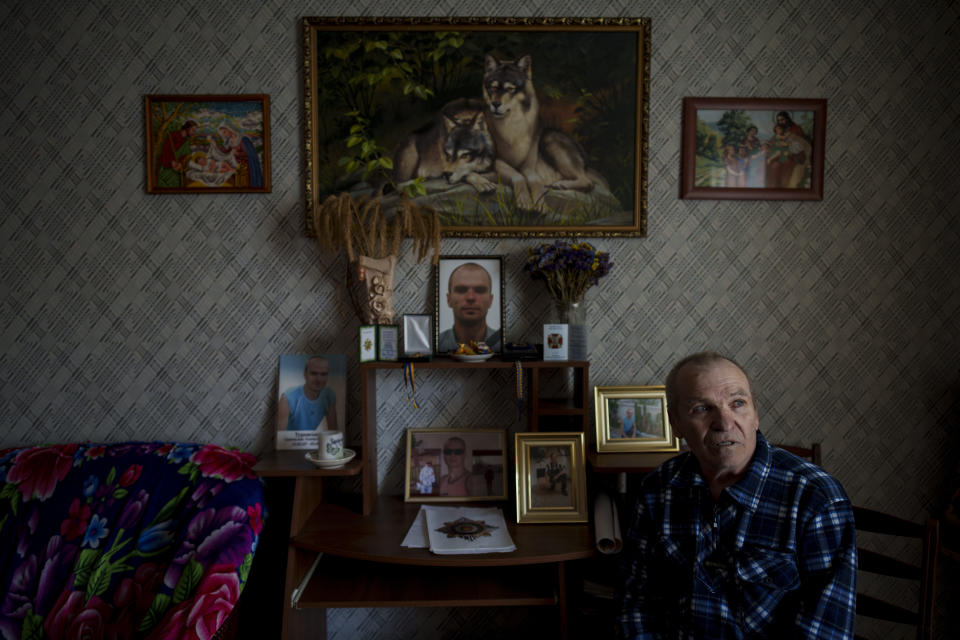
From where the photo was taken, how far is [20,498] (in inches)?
78.3

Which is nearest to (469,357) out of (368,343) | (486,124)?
(368,343)

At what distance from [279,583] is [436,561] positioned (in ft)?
3.21

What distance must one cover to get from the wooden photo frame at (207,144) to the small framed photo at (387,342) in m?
0.82

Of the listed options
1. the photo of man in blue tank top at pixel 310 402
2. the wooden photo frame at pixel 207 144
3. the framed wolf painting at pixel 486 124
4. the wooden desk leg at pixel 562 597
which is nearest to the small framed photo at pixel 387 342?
the photo of man in blue tank top at pixel 310 402

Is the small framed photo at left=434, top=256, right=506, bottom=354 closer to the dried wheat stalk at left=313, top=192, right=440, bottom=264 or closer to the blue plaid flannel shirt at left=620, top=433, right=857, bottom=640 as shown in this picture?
the dried wheat stalk at left=313, top=192, right=440, bottom=264

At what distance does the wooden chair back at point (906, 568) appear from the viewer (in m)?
1.40

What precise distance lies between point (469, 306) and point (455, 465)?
2.21 ft

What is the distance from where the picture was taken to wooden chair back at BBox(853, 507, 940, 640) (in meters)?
1.40

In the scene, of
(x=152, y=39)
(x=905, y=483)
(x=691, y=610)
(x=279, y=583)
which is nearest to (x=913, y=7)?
(x=905, y=483)

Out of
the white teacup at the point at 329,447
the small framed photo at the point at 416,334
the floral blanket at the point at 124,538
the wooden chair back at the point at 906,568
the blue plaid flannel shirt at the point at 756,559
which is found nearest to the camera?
the blue plaid flannel shirt at the point at 756,559

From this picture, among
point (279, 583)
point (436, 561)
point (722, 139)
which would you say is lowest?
point (279, 583)

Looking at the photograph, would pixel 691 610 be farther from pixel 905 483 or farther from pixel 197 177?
pixel 197 177

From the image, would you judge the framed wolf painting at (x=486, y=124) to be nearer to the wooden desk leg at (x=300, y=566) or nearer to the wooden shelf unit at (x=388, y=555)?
the wooden shelf unit at (x=388, y=555)

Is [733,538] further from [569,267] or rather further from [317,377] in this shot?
[317,377]
